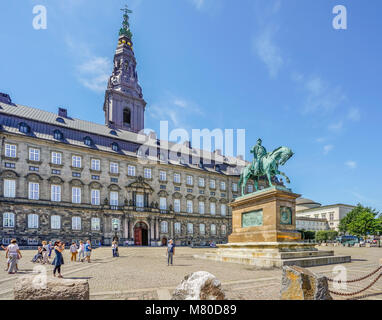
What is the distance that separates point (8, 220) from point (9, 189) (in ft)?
12.2

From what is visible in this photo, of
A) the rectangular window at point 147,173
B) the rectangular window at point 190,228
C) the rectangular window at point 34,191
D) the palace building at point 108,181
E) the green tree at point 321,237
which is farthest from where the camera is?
the green tree at point 321,237

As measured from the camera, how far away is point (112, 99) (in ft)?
184

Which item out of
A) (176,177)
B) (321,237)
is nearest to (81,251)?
(176,177)

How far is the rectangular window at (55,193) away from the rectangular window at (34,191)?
165 cm

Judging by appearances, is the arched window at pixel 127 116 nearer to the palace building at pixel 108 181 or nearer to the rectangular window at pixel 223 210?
the palace building at pixel 108 181

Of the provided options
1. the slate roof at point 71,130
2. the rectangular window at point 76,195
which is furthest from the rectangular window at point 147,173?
the rectangular window at point 76,195

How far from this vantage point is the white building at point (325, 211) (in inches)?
3519

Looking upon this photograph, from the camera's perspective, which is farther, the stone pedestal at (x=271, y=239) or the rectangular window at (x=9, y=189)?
the rectangular window at (x=9, y=189)

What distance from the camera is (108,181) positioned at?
42438mm

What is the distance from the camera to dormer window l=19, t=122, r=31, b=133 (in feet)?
120

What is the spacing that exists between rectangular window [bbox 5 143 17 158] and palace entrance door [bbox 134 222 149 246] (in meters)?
19.4

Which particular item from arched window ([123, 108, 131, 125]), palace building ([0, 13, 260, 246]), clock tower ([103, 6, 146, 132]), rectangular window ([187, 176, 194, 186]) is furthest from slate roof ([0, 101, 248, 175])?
arched window ([123, 108, 131, 125])

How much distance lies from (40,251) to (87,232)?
21969mm

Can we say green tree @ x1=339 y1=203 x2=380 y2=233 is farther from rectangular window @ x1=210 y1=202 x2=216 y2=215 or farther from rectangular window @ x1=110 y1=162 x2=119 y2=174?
rectangular window @ x1=110 y1=162 x2=119 y2=174
